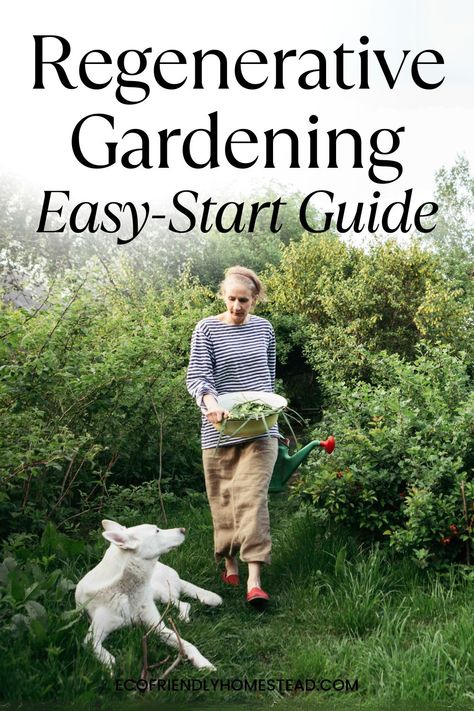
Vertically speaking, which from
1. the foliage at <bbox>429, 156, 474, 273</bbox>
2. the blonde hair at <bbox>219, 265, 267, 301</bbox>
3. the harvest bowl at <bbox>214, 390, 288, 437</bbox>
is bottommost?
the harvest bowl at <bbox>214, 390, 288, 437</bbox>

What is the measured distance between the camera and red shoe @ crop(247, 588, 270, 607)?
4.09m

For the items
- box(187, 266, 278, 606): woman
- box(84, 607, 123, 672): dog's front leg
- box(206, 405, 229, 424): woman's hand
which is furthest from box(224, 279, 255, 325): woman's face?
box(84, 607, 123, 672): dog's front leg

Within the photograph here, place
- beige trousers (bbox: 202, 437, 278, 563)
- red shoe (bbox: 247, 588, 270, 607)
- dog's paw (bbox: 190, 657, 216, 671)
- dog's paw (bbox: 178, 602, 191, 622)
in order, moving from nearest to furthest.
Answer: dog's paw (bbox: 190, 657, 216, 671)
dog's paw (bbox: 178, 602, 191, 622)
red shoe (bbox: 247, 588, 270, 607)
beige trousers (bbox: 202, 437, 278, 563)

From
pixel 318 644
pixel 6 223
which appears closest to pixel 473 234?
pixel 6 223

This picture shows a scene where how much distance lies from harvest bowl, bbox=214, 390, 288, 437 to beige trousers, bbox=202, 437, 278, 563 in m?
0.15

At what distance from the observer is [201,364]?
4391 millimetres

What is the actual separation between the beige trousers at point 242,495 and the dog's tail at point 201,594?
24 cm

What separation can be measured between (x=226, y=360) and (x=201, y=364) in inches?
5.8

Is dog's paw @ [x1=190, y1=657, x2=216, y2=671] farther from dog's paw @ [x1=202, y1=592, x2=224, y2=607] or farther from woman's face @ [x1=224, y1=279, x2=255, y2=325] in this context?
woman's face @ [x1=224, y1=279, x2=255, y2=325]

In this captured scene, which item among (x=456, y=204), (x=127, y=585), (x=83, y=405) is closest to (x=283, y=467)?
(x=127, y=585)

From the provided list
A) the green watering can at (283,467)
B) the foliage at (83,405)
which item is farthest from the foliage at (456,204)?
the green watering can at (283,467)

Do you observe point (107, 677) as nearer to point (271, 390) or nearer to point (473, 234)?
point (271, 390)

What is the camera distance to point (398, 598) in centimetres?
412

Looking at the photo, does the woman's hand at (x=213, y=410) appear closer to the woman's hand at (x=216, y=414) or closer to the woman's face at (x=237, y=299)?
the woman's hand at (x=216, y=414)
